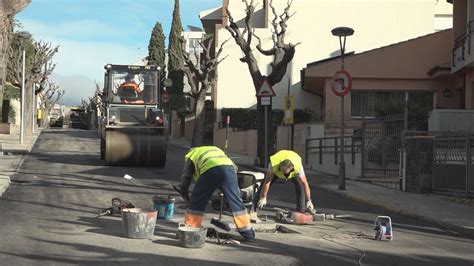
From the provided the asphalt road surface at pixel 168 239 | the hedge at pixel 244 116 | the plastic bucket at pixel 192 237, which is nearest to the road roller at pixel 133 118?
the asphalt road surface at pixel 168 239

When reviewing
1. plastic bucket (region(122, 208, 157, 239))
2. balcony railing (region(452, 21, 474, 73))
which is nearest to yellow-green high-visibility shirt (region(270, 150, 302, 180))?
plastic bucket (region(122, 208, 157, 239))

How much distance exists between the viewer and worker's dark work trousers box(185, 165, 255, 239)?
8.43m

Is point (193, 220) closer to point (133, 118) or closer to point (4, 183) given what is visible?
point (4, 183)

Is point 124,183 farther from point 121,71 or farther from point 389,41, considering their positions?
point 389,41

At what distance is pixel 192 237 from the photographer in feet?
26.4

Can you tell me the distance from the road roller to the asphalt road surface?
492 cm

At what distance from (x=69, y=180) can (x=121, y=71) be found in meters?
6.09

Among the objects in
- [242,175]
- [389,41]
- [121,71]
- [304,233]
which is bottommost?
[304,233]

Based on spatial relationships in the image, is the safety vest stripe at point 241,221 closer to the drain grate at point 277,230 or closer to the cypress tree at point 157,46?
the drain grate at point 277,230

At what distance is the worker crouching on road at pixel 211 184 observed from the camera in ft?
27.7

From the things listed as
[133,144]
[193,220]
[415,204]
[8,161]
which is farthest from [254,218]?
[8,161]

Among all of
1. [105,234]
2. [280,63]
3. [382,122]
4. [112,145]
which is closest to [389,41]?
[280,63]

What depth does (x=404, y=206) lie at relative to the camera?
1323cm

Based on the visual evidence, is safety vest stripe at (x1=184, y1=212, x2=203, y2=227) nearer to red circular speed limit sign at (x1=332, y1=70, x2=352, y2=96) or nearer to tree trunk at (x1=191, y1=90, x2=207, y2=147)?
red circular speed limit sign at (x1=332, y1=70, x2=352, y2=96)
